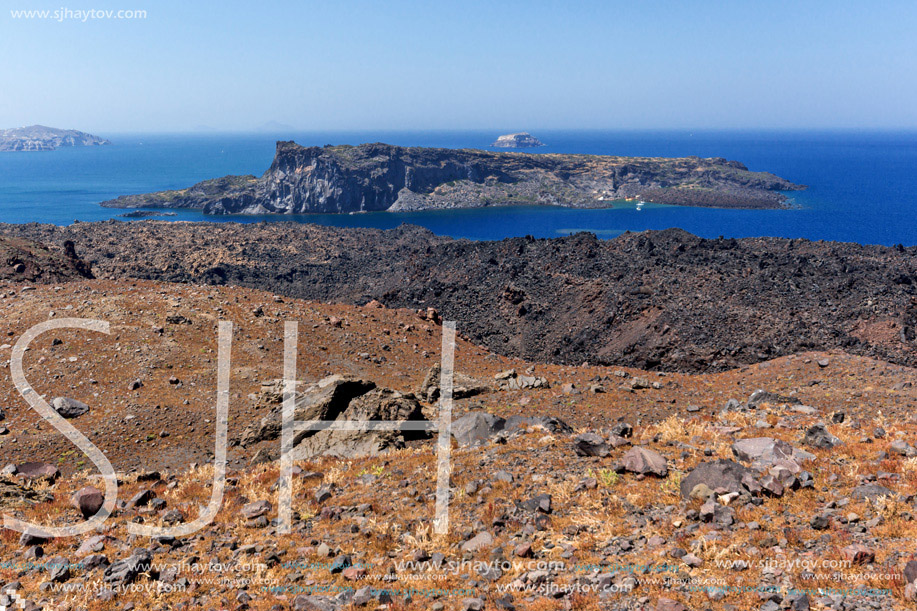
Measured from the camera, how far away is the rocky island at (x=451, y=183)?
12744 cm

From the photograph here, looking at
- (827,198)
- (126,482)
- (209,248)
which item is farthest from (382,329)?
(827,198)

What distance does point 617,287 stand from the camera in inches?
1431

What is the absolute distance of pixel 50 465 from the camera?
38.1ft

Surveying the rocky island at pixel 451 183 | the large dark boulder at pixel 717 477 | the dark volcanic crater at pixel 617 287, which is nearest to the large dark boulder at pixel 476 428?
the large dark boulder at pixel 717 477

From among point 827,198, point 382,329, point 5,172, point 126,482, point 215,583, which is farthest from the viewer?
point 5,172

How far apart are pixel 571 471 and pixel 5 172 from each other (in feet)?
810

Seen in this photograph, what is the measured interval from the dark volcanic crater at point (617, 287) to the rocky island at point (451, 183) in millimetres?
62694

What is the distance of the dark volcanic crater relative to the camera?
2730cm

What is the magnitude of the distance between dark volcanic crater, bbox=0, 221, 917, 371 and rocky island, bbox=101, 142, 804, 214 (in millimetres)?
62694

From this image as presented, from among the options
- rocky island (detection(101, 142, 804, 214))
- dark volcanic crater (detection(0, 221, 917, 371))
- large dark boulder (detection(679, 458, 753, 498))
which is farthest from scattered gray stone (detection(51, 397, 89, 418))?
rocky island (detection(101, 142, 804, 214))

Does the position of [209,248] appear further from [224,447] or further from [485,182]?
[485,182]

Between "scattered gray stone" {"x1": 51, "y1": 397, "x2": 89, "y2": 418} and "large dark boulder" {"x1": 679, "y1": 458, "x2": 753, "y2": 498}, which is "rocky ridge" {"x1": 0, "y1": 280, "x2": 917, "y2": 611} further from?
"scattered gray stone" {"x1": 51, "y1": 397, "x2": 89, "y2": 418}

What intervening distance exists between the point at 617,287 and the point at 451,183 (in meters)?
112

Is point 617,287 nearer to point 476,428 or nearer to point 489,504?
point 476,428
